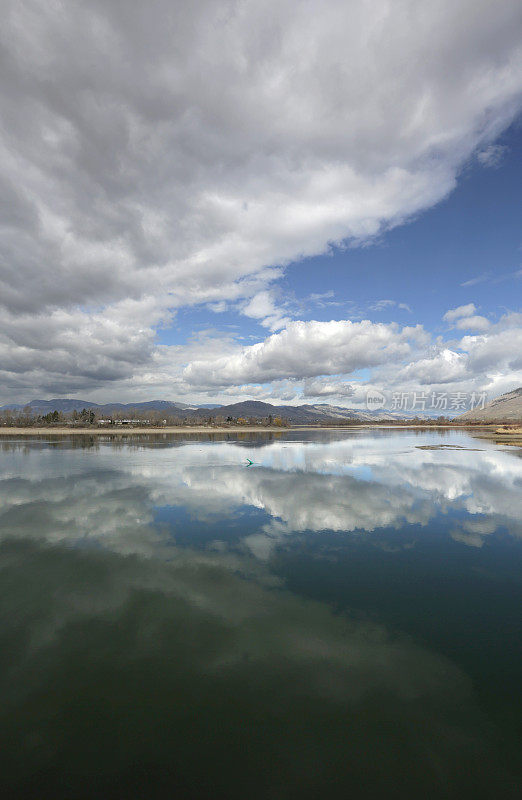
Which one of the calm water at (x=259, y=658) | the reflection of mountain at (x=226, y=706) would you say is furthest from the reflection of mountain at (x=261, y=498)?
the reflection of mountain at (x=226, y=706)

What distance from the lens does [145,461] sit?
48.2 metres

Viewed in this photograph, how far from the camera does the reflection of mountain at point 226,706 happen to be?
20.1ft

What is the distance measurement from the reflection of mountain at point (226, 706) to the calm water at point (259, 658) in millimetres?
37

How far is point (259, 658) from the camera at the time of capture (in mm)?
9039

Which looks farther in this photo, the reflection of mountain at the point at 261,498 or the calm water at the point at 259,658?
the reflection of mountain at the point at 261,498

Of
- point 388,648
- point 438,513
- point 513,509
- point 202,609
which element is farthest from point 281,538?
point 513,509

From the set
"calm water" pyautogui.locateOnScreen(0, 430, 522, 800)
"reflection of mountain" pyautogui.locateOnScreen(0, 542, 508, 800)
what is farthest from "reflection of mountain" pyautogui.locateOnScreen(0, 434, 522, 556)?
"reflection of mountain" pyautogui.locateOnScreen(0, 542, 508, 800)

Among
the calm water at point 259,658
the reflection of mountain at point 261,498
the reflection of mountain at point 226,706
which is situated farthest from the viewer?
the reflection of mountain at point 261,498

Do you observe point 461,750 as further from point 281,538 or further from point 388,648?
point 281,538

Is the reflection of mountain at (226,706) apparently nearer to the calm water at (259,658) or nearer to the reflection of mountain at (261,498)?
the calm water at (259,658)

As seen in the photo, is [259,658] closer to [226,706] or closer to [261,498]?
[226,706]

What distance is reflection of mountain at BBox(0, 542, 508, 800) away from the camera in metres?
6.14

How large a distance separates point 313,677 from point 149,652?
171 inches

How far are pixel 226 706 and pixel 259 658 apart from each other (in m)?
1.68
